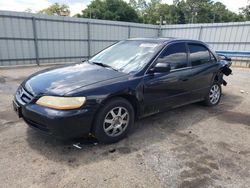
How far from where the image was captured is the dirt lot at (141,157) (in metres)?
2.31

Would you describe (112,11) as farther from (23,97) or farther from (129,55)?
(23,97)

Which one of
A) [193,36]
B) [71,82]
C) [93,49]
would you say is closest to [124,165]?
[71,82]

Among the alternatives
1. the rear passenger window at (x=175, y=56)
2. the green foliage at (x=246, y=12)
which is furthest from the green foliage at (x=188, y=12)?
the rear passenger window at (x=175, y=56)

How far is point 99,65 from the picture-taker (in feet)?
11.9

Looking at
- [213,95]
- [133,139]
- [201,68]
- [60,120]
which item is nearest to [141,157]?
[133,139]

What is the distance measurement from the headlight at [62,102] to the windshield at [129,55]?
101 centimetres

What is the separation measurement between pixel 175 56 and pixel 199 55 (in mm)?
865

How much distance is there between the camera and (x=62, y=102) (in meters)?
2.53

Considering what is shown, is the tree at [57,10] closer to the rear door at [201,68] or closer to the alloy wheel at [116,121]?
the rear door at [201,68]

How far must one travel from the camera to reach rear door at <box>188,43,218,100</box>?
416 cm

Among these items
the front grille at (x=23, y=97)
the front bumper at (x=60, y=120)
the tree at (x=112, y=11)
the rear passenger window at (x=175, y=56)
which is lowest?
the front bumper at (x=60, y=120)

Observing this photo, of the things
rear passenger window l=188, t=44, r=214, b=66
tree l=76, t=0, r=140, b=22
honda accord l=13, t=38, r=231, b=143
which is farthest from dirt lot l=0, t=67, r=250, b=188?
tree l=76, t=0, r=140, b=22

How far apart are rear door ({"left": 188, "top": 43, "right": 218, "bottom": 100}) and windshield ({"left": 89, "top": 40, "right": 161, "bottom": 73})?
101 centimetres

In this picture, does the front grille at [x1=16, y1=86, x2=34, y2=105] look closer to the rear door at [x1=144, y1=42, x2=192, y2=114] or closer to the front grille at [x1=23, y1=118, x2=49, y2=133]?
the front grille at [x1=23, y1=118, x2=49, y2=133]
